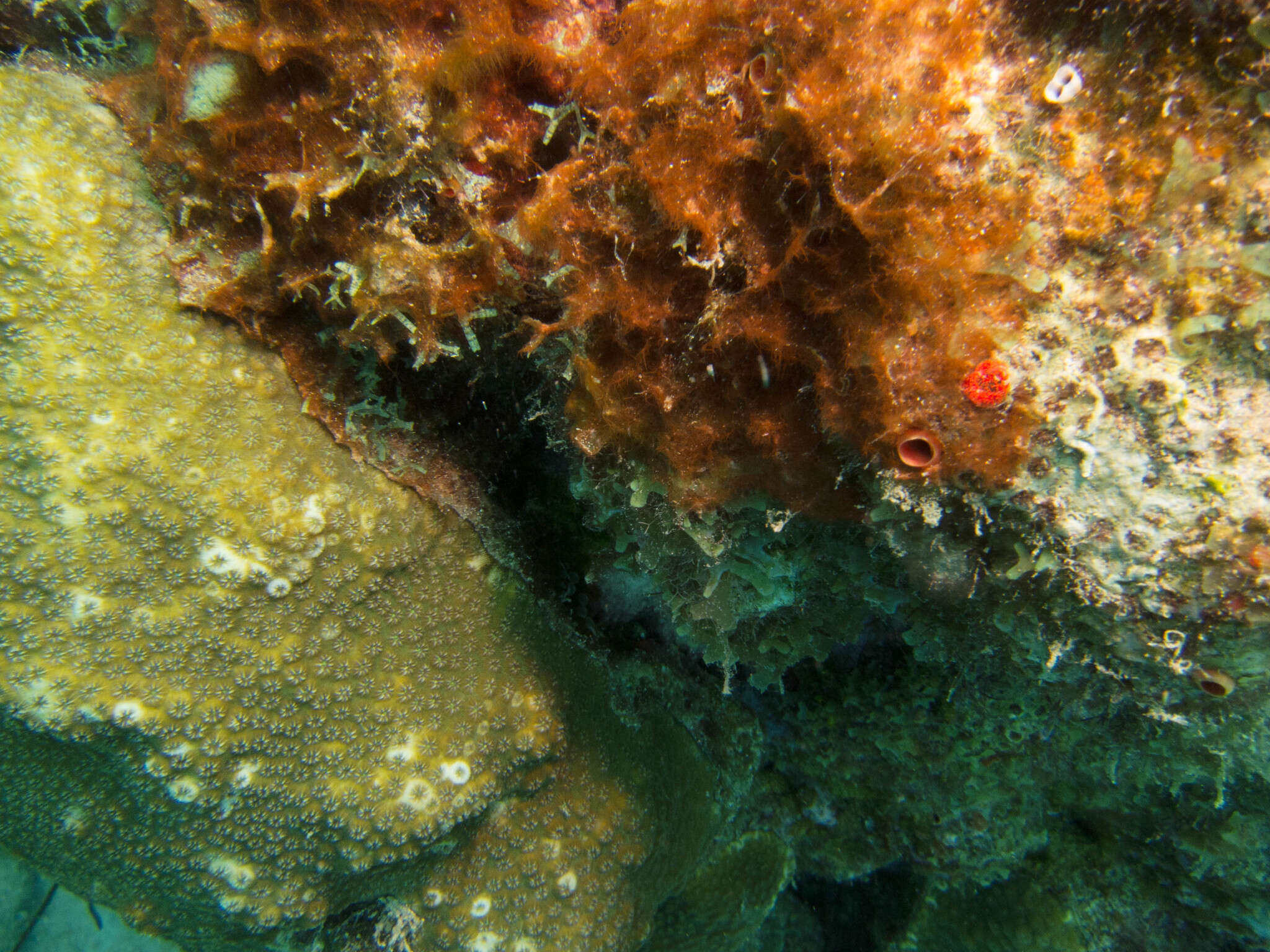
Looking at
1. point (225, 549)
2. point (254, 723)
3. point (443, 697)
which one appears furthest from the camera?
point (443, 697)

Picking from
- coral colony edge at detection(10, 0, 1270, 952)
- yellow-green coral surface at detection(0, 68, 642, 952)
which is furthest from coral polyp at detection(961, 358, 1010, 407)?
yellow-green coral surface at detection(0, 68, 642, 952)

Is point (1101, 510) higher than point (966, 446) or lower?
lower

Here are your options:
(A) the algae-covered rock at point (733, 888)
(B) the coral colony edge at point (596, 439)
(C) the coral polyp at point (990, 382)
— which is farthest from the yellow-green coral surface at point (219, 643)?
(C) the coral polyp at point (990, 382)

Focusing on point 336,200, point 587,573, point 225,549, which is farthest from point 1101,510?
point 225,549

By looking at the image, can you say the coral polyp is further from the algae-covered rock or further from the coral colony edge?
the algae-covered rock

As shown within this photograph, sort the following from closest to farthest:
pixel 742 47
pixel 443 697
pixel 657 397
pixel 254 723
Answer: pixel 742 47 → pixel 657 397 → pixel 254 723 → pixel 443 697

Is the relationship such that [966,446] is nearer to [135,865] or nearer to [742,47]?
[742,47]
